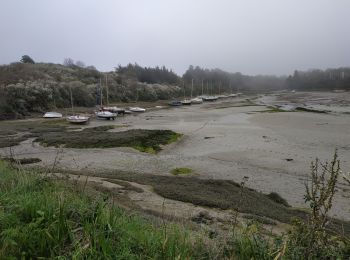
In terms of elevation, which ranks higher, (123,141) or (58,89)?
(58,89)

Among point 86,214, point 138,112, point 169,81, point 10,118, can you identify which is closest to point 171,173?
point 86,214

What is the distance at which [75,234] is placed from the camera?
4.41 meters

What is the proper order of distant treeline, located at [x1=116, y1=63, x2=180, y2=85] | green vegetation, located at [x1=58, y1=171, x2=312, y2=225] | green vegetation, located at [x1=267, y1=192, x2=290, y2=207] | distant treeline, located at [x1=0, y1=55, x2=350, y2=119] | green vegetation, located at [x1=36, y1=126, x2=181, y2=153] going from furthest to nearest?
distant treeline, located at [x1=116, y1=63, x2=180, y2=85]
distant treeline, located at [x1=0, y1=55, x2=350, y2=119]
green vegetation, located at [x1=36, y1=126, x2=181, y2=153]
green vegetation, located at [x1=267, y1=192, x2=290, y2=207]
green vegetation, located at [x1=58, y1=171, x2=312, y2=225]

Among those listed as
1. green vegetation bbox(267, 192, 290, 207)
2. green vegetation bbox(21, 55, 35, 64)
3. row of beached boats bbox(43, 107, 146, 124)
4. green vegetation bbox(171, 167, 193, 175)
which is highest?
green vegetation bbox(21, 55, 35, 64)

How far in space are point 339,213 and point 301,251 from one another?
8913 millimetres

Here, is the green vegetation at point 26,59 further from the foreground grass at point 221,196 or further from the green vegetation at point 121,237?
the green vegetation at point 121,237

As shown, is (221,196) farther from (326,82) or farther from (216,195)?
(326,82)

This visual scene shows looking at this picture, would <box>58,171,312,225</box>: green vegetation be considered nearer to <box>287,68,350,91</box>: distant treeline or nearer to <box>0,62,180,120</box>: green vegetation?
<box>0,62,180,120</box>: green vegetation

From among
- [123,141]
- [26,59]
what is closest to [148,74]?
[26,59]

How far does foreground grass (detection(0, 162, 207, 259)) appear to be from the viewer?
4023mm

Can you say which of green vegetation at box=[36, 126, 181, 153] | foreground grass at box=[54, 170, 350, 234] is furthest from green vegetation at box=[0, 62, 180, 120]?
foreground grass at box=[54, 170, 350, 234]

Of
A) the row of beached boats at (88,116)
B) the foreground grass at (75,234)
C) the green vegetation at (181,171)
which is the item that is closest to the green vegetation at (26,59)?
the row of beached boats at (88,116)

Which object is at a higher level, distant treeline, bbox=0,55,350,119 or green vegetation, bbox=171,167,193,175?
distant treeline, bbox=0,55,350,119

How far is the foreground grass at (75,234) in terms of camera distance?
4.02 metres
